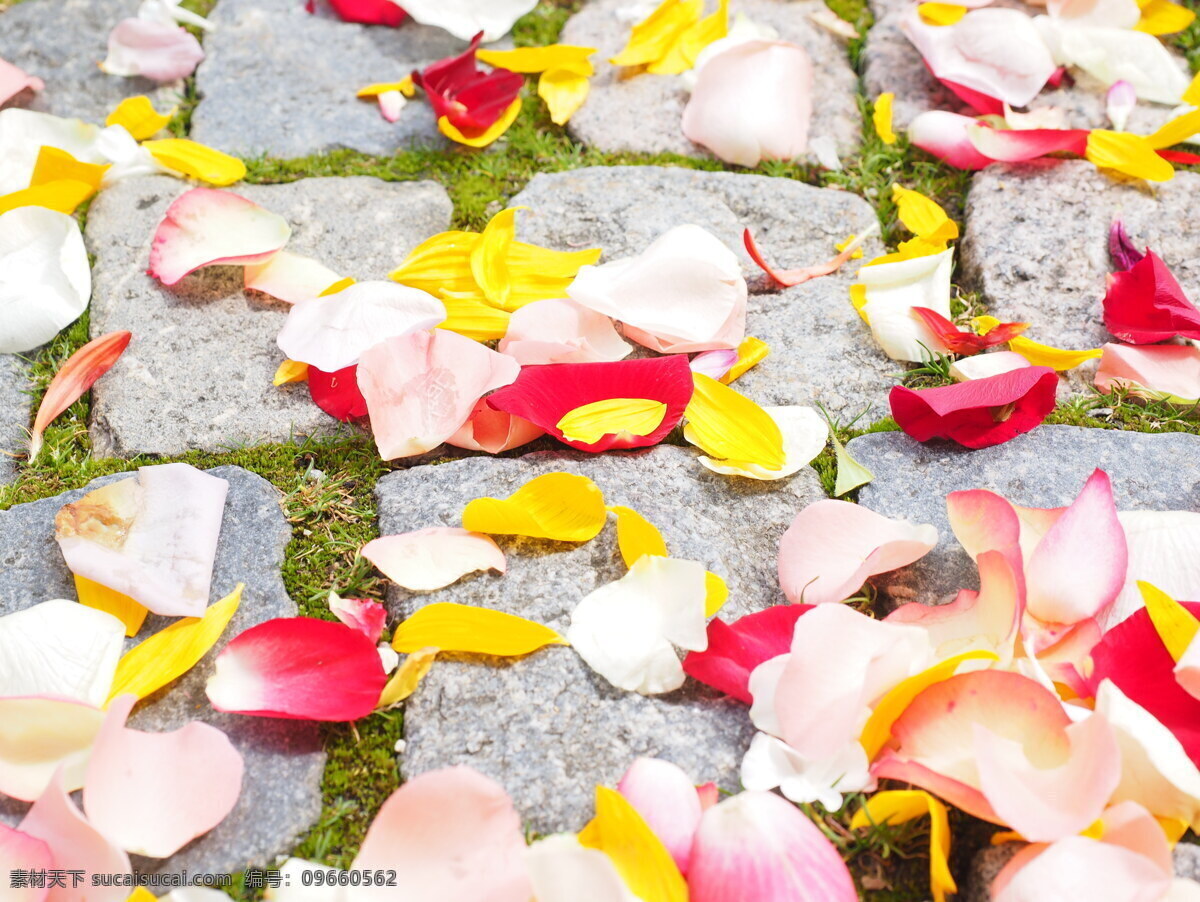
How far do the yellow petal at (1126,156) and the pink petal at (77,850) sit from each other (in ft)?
5.45

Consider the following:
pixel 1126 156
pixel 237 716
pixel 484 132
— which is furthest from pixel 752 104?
pixel 237 716

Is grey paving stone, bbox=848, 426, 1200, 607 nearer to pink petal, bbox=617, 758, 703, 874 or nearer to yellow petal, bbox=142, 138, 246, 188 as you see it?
pink petal, bbox=617, 758, 703, 874

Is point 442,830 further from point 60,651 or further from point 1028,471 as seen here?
point 1028,471

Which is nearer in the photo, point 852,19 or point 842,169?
point 842,169

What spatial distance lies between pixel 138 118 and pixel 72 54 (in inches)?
13.6

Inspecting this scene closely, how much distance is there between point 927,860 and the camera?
0.93 meters

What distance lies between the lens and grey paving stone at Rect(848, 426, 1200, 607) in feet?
3.96

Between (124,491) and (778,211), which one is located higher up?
(778,211)


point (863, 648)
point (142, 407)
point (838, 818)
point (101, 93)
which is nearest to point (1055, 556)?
point (863, 648)

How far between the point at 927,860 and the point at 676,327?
28.0 inches

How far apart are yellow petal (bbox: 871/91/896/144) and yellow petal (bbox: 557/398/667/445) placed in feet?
2.73

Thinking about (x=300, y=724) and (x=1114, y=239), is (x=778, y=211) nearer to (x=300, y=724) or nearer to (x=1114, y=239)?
(x=1114, y=239)

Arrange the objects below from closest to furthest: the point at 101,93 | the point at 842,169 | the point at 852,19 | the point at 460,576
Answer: the point at 460,576
the point at 842,169
the point at 101,93
the point at 852,19

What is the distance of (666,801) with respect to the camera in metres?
0.90
